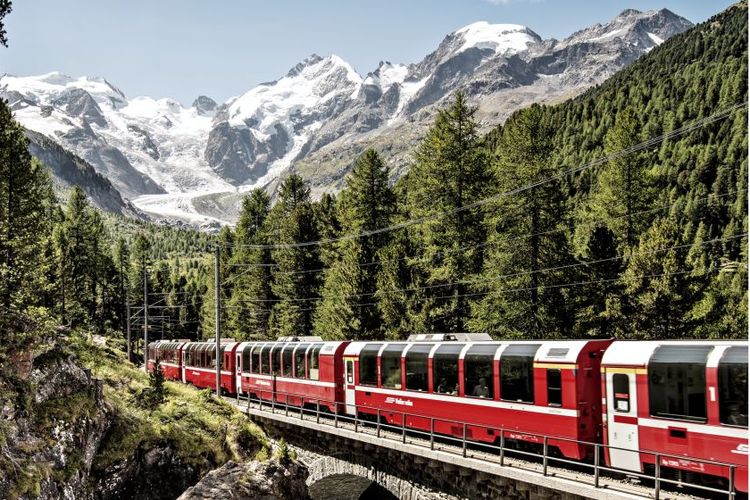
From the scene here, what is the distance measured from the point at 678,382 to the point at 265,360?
27.3 metres

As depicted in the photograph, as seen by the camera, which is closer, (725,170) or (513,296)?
(513,296)

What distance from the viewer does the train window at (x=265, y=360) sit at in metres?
40.7

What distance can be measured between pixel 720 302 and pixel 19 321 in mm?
34965

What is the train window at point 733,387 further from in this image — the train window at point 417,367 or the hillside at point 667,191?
the hillside at point 667,191

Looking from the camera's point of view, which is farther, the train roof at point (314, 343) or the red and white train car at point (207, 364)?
the red and white train car at point (207, 364)

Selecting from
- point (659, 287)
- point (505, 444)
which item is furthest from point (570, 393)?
point (659, 287)

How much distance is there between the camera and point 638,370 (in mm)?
19047

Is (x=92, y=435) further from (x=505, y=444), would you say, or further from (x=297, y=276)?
(x=297, y=276)

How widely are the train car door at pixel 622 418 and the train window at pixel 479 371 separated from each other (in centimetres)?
470

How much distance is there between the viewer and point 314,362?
35406 mm

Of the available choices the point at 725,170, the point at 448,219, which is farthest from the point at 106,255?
the point at 725,170

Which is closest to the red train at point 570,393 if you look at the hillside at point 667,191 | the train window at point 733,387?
the train window at point 733,387

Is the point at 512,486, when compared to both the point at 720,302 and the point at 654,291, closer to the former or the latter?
the point at 654,291

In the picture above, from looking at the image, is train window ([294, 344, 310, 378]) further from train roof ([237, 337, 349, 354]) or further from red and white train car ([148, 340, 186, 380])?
red and white train car ([148, 340, 186, 380])
